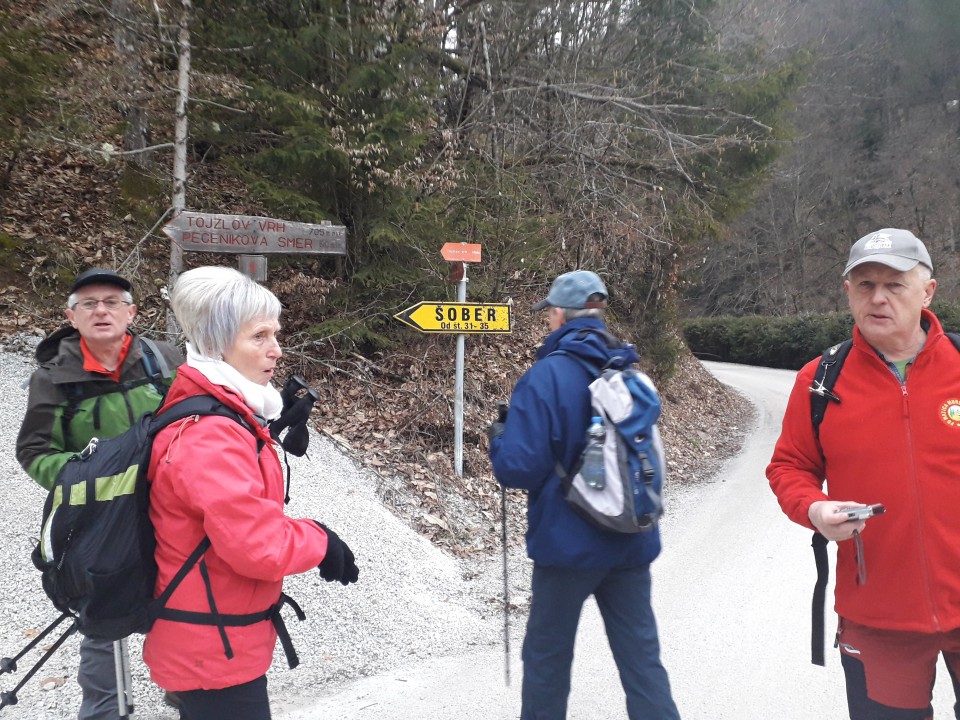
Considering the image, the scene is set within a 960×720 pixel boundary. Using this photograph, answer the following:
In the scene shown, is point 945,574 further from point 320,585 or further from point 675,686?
point 320,585

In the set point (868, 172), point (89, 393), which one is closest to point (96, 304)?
point (89, 393)

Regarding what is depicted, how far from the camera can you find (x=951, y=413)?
7.07 feet

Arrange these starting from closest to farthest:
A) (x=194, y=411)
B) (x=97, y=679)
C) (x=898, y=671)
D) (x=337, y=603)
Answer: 1. (x=194, y=411)
2. (x=898, y=671)
3. (x=97, y=679)
4. (x=337, y=603)

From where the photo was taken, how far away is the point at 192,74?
22.9ft

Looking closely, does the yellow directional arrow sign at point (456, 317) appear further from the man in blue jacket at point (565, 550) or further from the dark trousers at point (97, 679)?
the dark trousers at point (97, 679)

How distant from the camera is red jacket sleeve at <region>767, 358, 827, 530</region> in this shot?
7.86 feet

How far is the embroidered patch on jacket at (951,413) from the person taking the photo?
215cm

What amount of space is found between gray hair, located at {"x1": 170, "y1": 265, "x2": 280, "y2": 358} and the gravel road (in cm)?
217

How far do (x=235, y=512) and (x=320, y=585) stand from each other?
9.98ft

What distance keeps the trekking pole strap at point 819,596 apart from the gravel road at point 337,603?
7.28 ft

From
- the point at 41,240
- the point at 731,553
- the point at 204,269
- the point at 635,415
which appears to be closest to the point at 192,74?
the point at 41,240

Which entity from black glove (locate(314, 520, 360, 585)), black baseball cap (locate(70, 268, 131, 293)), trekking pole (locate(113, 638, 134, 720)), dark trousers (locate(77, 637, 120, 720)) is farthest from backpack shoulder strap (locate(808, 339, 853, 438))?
dark trousers (locate(77, 637, 120, 720))

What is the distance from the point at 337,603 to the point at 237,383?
116 inches

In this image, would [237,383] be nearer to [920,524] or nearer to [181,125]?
[920,524]
